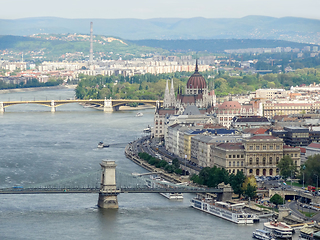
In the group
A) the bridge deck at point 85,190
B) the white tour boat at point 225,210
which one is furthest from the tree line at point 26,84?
the white tour boat at point 225,210

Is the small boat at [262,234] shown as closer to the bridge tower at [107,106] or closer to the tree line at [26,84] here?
the bridge tower at [107,106]

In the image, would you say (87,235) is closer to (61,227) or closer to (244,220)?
(61,227)

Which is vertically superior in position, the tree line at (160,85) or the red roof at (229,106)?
the red roof at (229,106)

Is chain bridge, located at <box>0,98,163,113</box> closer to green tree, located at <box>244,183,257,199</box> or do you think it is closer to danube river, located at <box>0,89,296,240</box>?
danube river, located at <box>0,89,296,240</box>

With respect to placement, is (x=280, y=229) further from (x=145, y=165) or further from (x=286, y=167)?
(x=145, y=165)

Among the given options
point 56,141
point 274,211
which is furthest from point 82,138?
point 274,211

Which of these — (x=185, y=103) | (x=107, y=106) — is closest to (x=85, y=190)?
(x=185, y=103)

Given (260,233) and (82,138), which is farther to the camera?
(82,138)
